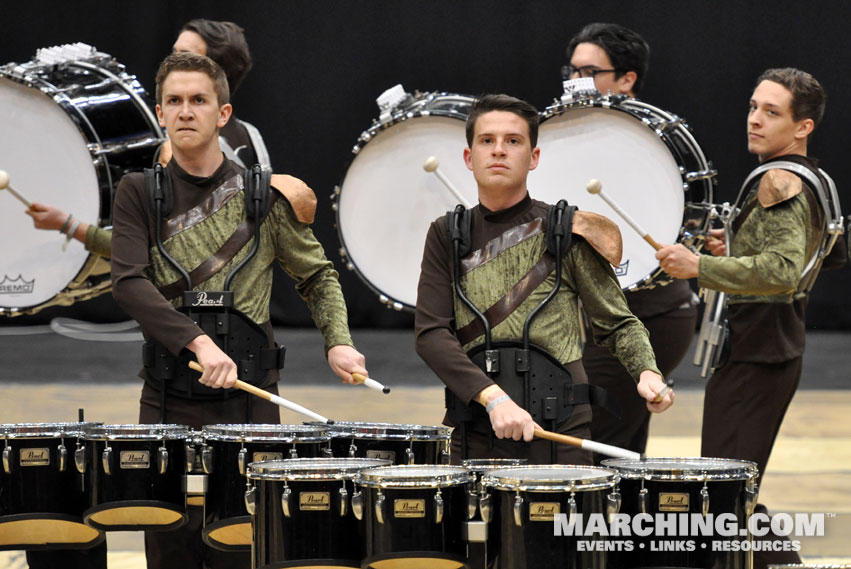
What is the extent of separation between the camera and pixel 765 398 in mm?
3852

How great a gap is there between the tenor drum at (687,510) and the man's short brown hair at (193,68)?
1.61m

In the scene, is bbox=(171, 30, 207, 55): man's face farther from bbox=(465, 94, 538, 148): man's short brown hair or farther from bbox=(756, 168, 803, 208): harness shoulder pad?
bbox=(756, 168, 803, 208): harness shoulder pad

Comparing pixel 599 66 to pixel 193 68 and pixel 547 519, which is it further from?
pixel 547 519

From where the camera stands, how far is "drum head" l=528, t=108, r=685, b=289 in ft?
13.6

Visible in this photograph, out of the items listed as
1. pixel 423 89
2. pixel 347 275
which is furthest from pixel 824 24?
pixel 347 275

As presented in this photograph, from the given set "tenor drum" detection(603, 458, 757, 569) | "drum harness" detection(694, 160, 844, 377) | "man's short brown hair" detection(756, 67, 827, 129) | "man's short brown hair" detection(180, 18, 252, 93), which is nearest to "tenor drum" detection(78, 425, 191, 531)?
"tenor drum" detection(603, 458, 757, 569)

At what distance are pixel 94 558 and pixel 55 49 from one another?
6.84ft

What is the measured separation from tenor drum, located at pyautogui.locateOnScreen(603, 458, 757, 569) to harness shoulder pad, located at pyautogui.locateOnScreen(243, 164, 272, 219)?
1288 millimetres

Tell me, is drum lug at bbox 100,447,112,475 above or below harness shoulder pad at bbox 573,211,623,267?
below

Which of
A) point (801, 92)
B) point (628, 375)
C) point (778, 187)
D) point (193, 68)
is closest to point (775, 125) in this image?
point (801, 92)

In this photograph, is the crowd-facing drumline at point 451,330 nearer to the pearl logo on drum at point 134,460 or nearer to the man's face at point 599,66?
the pearl logo on drum at point 134,460

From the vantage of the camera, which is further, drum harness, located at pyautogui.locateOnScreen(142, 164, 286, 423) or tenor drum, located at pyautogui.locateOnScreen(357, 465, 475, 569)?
drum harness, located at pyautogui.locateOnScreen(142, 164, 286, 423)

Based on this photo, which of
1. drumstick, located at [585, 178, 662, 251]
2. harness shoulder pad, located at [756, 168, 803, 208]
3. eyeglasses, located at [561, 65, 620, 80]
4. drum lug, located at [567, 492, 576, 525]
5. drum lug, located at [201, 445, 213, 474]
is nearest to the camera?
drum lug, located at [567, 492, 576, 525]

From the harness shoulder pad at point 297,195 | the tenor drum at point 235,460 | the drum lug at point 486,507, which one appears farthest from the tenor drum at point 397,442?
the harness shoulder pad at point 297,195
